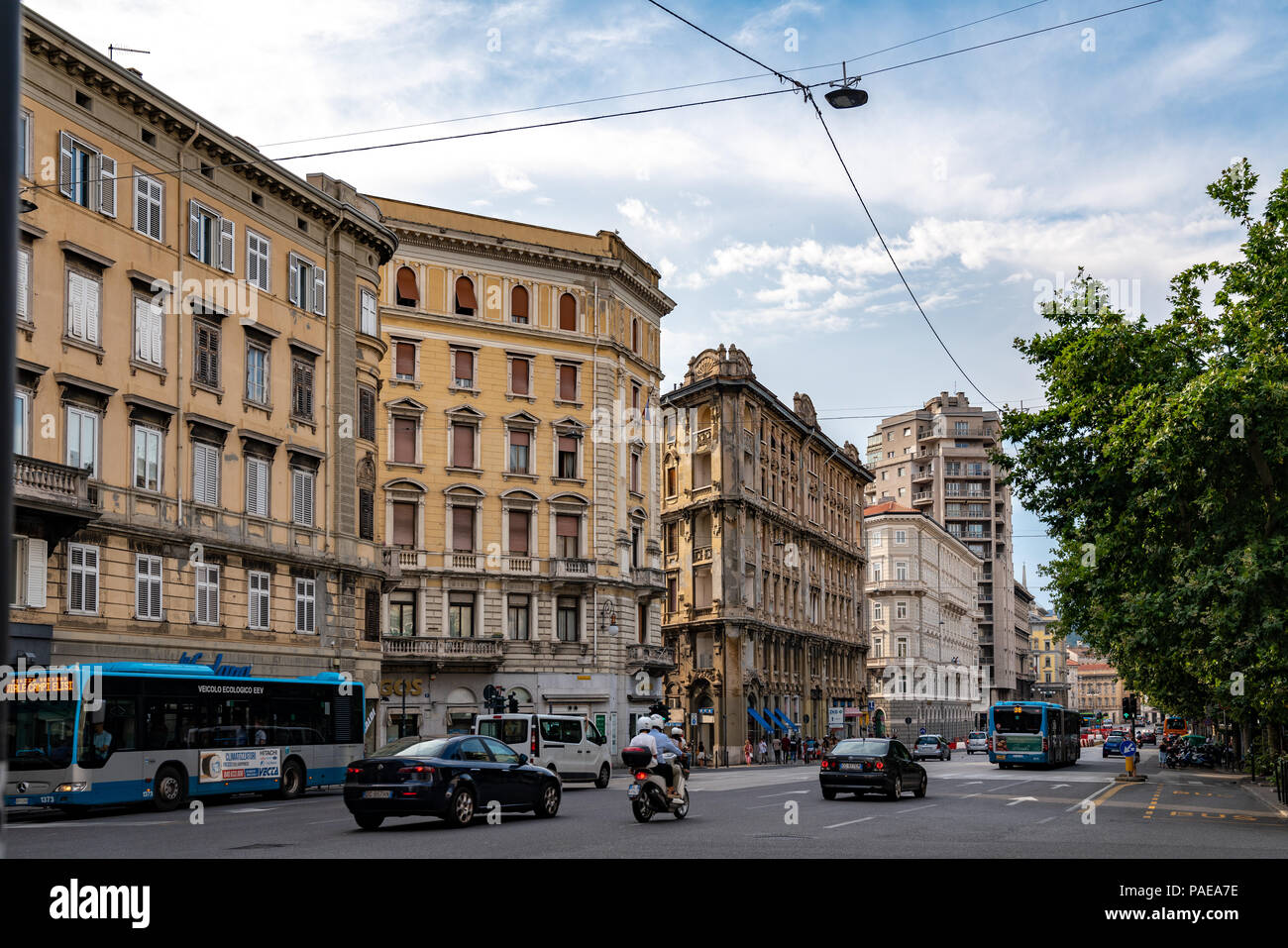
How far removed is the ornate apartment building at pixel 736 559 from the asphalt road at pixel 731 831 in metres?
44.1

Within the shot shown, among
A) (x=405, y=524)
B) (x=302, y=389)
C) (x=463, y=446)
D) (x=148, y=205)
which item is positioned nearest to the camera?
(x=148, y=205)

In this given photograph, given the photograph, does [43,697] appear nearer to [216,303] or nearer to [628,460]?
[216,303]

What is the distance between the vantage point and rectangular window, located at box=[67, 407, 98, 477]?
31.9m

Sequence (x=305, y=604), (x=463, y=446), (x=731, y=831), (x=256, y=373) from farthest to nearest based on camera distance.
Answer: (x=463, y=446) → (x=305, y=604) → (x=256, y=373) → (x=731, y=831)

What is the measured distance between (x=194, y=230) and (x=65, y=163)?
5.21 metres

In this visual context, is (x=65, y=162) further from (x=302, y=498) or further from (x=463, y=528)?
(x=463, y=528)

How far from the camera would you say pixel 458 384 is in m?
57.2

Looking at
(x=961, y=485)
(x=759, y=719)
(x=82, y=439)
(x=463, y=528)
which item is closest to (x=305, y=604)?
(x=82, y=439)

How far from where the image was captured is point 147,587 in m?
34.2

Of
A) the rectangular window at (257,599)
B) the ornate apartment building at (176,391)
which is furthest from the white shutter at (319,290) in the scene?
the rectangular window at (257,599)

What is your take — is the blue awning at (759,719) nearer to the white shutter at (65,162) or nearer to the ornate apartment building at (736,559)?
the ornate apartment building at (736,559)
